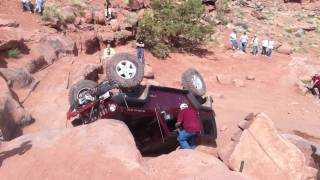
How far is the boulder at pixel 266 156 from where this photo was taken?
29.3 feet

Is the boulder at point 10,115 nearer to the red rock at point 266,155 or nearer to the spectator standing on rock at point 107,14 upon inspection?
the red rock at point 266,155

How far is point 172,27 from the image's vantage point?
2302 centimetres

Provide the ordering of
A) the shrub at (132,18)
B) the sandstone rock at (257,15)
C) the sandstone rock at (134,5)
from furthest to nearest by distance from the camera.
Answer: the sandstone rock at (257,15) < the sandstone rock at (134,5) < the shrub at (132,18)

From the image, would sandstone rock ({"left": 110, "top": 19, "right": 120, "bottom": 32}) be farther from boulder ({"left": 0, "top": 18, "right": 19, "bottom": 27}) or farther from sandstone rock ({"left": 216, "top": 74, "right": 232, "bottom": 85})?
boulder ({"left": 0, "top": 18, "right": 19, "bottom": 27})

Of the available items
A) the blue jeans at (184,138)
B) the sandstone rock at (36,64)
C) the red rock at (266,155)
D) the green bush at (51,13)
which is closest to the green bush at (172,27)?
the green bush at (51,13)

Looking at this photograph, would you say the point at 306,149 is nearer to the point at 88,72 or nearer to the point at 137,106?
the point at 137,106

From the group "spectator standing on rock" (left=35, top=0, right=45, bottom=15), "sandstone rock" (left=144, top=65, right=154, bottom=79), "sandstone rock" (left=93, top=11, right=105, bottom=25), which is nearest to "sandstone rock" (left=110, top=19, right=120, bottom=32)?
"sandstone rock" (left=93, top=11, right=105, bottom=25)

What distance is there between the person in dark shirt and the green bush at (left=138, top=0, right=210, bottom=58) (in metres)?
12.4

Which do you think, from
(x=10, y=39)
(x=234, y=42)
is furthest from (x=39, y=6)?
(x=234, y=42)

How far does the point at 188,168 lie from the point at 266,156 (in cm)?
260

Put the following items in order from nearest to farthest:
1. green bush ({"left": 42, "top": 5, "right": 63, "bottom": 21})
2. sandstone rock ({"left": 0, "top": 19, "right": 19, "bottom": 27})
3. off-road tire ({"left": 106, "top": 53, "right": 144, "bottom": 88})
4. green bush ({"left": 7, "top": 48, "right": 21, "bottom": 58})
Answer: off-road tire ({"left": 106, "top": 53, "right": 144, "bottom": 88}) → green bush ({"left": 7, "top": 48, "right": 21, "bottom": 58}) → sandstone rock ({"left": 0, "top": 19, "right": 19, "bottom": 27}) → green bush ({"left": 42, "top": 5, "right": 63, "bottom": 21})

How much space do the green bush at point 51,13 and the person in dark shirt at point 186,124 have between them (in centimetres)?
1096

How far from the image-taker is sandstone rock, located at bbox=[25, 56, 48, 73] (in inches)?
563

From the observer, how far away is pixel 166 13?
77.3ft
